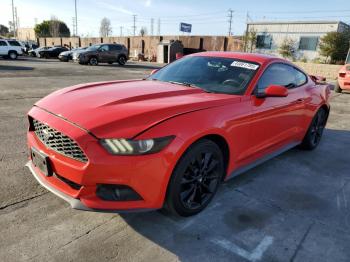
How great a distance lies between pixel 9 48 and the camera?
26.9 meters

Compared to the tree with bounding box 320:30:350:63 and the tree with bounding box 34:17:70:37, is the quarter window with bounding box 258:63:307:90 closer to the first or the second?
the tree with bounding box 320:30:350:63

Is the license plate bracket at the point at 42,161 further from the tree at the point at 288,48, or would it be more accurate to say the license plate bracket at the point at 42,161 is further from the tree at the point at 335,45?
the tree at the point at 288,48

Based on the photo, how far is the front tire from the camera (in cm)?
274

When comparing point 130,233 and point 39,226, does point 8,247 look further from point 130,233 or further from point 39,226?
point 130,233

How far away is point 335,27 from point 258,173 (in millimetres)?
30127

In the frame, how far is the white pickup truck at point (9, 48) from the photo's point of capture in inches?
1048

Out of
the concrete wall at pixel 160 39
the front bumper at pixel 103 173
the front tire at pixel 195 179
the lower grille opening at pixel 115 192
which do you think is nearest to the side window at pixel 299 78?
the front tire at pixel 195 179

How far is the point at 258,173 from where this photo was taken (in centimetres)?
431

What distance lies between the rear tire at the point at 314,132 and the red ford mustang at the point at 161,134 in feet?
4.04

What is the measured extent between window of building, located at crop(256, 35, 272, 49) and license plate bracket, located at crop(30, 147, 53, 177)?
34277 millimetres

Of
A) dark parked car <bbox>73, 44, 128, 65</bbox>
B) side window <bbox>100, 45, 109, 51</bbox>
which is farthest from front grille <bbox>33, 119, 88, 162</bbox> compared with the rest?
side window <bbox>100, 45, 109, 51</bbox>

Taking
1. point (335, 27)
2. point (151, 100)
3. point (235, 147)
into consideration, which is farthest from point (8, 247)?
point (335, 27)

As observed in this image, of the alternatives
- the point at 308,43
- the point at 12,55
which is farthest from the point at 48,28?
the point at 308,43

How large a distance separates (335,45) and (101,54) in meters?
20.2
